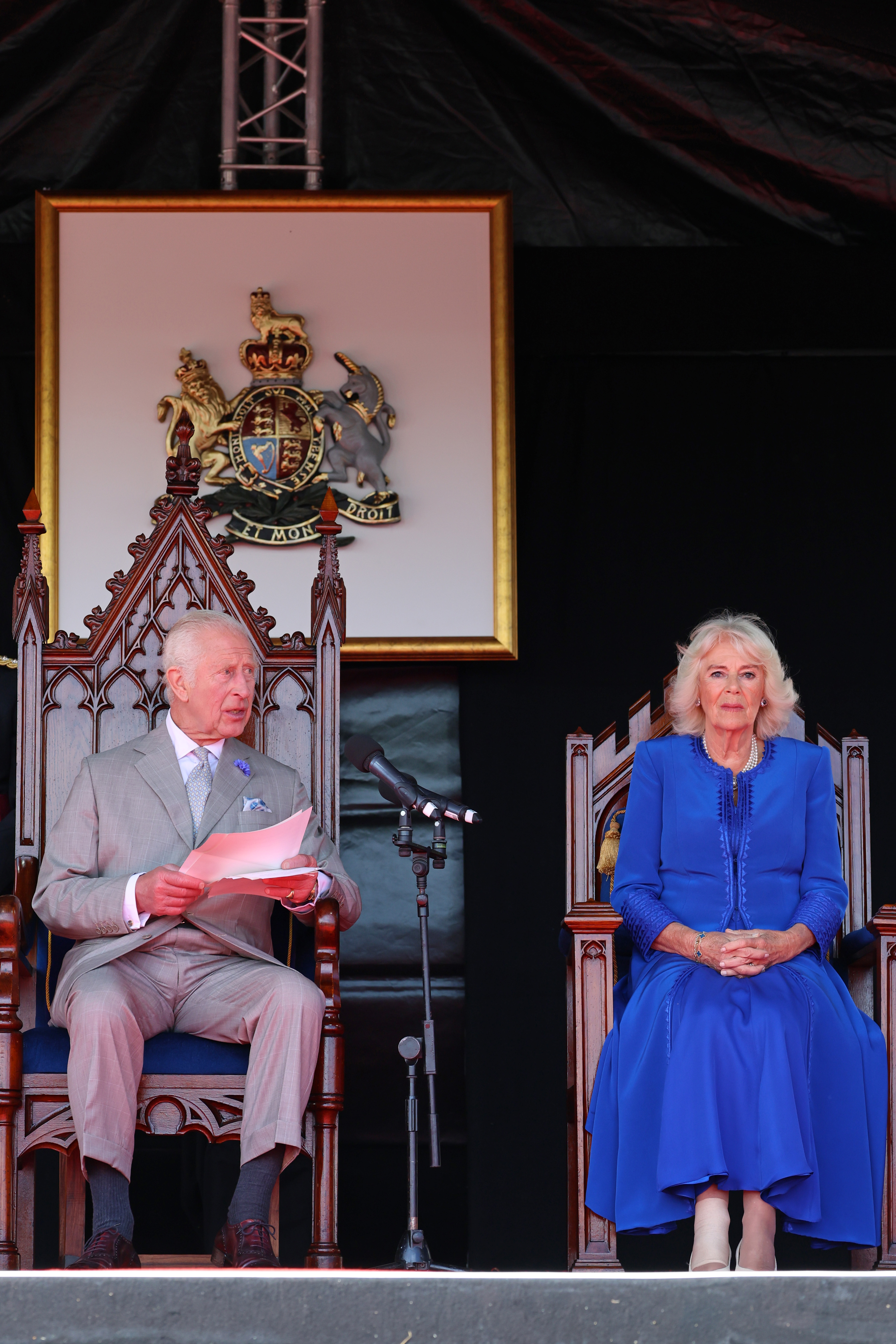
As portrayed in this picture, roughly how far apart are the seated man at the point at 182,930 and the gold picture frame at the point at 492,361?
1.04m

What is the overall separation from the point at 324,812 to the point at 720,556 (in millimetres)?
1574

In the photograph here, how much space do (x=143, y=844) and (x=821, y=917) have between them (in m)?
1.34

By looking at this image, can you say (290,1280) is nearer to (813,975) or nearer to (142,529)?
(813,975)

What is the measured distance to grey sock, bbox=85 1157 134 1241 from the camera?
2846 millimetres

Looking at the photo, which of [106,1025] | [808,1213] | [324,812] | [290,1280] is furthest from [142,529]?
[290,1280]

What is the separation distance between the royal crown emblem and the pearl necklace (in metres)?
1.40

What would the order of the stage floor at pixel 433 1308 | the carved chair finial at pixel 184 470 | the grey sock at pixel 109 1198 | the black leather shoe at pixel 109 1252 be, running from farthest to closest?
1. the carved chair finial at pixel 184 470
2. the grey sock at pixel 109 1198
3. the black leather shoe at pixel 109 1252
4. the stage floor at pixel 433 1308

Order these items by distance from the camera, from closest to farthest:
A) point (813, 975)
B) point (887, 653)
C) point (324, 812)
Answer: point (813, 975) → point (324, 812) → point (887, 653)

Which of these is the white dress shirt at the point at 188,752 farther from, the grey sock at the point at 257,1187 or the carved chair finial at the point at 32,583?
the grey sock at the point at 257,1187

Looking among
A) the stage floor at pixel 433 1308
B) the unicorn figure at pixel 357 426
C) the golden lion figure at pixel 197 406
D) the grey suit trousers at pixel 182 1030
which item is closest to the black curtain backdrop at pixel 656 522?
the unicorn figure at pixel 357 426

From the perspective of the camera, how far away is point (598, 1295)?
157 centimetres

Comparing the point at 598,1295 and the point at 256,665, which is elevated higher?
the point at 256,665

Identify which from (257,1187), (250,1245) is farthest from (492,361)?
(250,1245)

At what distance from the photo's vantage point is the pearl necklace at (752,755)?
3.42 metres
